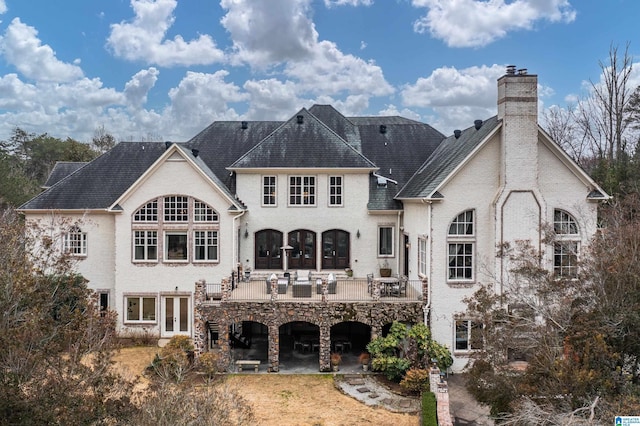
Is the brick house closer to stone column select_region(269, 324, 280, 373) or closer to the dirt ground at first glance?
stone column select_region(269, 324, 280, 373)

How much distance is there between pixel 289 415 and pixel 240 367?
4.73m

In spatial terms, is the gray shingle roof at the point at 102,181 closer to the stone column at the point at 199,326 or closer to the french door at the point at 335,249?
the stone column at the point at 199,326

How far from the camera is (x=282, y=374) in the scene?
62.2 feet

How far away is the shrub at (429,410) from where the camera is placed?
13.4 m

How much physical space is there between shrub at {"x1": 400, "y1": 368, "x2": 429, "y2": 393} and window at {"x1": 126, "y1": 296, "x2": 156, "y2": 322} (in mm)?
13542

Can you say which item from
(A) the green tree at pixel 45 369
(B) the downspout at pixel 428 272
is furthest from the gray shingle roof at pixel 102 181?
(B) the downspout at pixel 428 272

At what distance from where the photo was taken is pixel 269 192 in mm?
24859

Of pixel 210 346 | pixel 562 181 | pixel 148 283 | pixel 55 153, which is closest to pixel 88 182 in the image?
pixel 148 283

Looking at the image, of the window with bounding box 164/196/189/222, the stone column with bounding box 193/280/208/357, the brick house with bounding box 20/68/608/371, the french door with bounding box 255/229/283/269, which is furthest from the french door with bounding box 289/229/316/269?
the stone column with bounding box 193/280/208/357

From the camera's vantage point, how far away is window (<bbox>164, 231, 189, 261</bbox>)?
23.2m

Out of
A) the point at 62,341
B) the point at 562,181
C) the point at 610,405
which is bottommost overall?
the point at 610,405

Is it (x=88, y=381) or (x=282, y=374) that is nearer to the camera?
(x=88, y=381)

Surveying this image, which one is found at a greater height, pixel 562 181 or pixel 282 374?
pixel 562 181

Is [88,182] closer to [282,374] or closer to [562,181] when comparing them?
[282,374]
